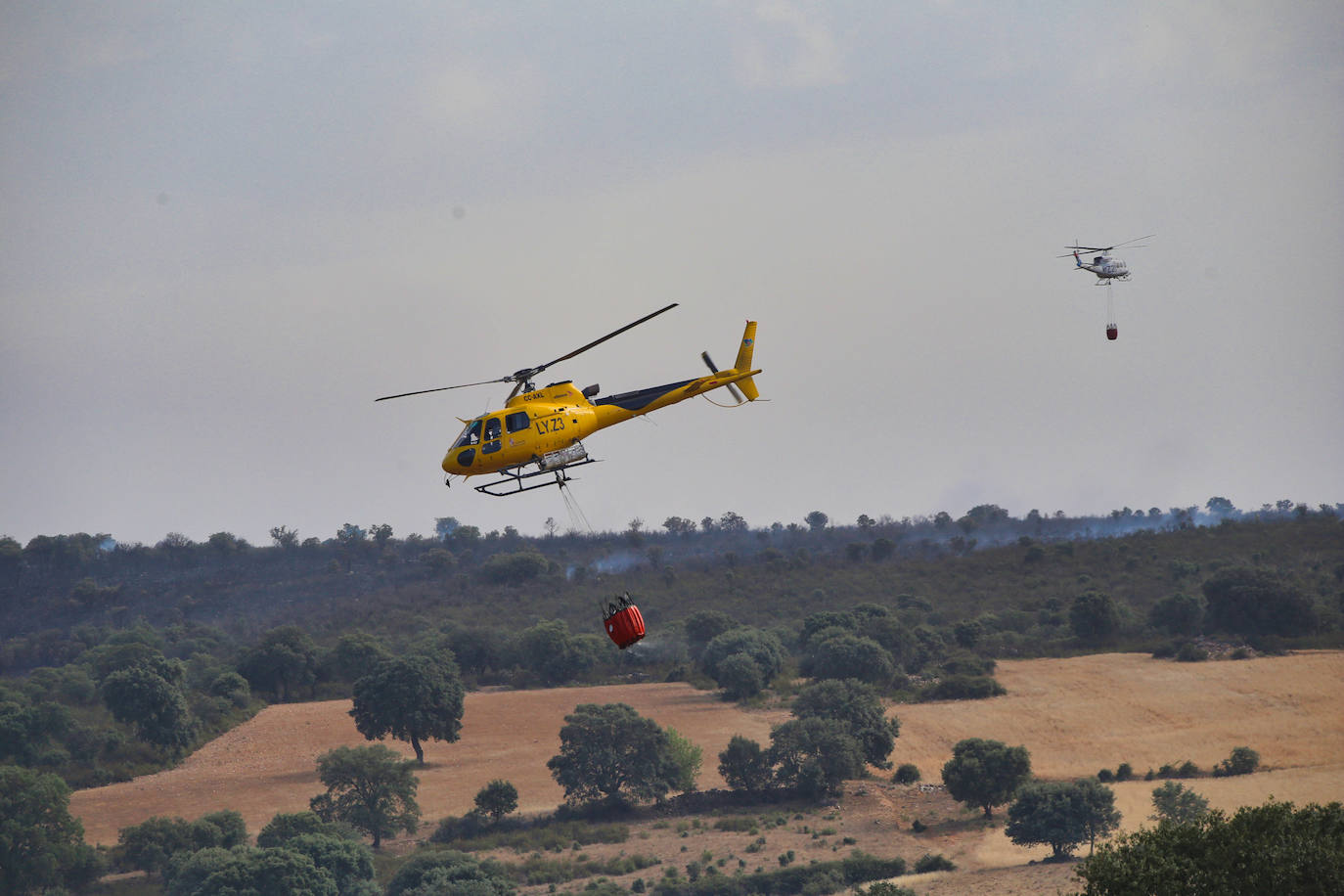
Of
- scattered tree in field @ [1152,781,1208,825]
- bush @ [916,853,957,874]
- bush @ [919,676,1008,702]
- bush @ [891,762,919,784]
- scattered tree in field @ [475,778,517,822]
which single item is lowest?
bush @ [916,853,957,874]

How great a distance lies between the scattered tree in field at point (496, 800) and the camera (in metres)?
85.6

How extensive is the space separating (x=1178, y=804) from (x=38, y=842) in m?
65.2

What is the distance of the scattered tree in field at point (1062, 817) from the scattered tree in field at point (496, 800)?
30.4 metres

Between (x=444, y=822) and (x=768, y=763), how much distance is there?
2111 cm

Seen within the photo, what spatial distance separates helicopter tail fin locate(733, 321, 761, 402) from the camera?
54156mm

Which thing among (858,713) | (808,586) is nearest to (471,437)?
(858,713)

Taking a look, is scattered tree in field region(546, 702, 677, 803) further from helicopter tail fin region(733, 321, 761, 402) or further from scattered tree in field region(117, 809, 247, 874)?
helicopter tail fin region(733, 321, 761, 402)

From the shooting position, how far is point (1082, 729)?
102 meters

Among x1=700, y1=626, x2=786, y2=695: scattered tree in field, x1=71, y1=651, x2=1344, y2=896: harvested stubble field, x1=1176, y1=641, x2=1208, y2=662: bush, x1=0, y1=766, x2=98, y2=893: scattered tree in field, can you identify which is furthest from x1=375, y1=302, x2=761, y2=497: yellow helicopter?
x1=1176, y1=641, x2=1208, y2=662: bush

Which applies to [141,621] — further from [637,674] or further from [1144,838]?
[1144,838]

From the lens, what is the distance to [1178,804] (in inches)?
3127

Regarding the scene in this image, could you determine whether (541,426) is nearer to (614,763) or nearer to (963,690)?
(614,763)

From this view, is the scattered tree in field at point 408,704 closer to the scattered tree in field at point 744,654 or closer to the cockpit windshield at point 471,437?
the scattered tree in field at point 744,654

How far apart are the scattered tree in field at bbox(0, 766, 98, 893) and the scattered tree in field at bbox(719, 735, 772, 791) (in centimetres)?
3844
